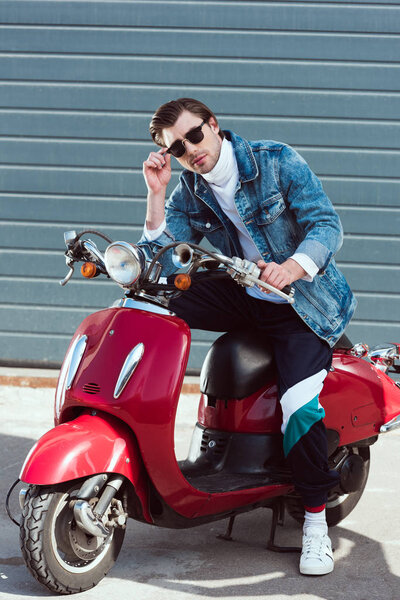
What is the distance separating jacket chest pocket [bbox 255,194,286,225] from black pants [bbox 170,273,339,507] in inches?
10.7

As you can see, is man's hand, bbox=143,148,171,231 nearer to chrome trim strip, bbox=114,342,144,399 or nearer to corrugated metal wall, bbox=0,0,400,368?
chrome trim strip, bbox=114,342,144,399

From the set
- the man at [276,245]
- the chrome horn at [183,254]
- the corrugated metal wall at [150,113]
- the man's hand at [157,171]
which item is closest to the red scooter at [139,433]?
the chrome horn at [183,254]

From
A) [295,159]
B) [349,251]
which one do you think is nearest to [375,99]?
[349,251]

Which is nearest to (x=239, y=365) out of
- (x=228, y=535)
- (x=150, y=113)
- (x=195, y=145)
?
(x=228, y=535)

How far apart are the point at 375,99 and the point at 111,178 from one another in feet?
5.82

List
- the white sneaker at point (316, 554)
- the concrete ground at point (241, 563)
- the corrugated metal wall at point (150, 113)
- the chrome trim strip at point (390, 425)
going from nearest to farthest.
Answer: the concrete ground at point (241, 563) < the white sneaker at point (316, 554) < the chrome trim strip at point (390, 425) < the corrugated metal wall at point (150, 113)

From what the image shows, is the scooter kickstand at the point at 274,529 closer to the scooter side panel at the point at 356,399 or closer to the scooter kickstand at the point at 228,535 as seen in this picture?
the scooter kickstand at the point at 228,535

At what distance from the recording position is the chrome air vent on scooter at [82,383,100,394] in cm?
241

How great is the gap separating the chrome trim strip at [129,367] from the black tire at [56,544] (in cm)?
31

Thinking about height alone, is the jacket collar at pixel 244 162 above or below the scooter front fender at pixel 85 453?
above

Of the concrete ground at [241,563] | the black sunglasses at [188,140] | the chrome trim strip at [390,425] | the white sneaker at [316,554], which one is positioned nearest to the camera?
the concrete ground at [241,563]

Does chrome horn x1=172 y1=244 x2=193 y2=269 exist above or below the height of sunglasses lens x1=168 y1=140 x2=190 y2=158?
below

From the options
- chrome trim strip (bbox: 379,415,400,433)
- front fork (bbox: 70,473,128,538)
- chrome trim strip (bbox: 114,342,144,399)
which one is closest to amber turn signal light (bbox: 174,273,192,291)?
chrome trim strip (bbox: 114,342,144,399)

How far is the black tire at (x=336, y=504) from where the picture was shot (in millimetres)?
3010
